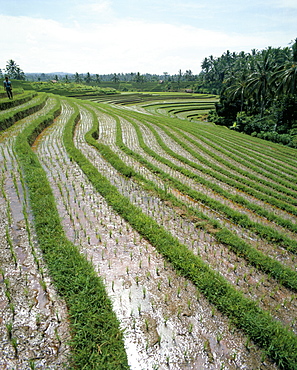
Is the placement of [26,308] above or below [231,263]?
above

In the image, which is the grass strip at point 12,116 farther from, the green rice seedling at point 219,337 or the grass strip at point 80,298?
the green rice seedling at point 219,337

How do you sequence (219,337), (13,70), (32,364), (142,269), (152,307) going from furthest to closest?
(13,70), (142,269), (152,307), (219,337), (32,364)

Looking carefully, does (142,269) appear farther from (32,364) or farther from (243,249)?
(243,249)

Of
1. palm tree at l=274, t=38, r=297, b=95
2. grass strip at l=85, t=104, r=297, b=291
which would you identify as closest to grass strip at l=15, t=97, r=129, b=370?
grass strip at l=85, t=104, r=297, b=291

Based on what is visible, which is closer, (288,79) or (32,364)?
(32,364)

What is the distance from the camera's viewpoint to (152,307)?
427cm

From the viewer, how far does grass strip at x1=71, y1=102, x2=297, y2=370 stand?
364 cm

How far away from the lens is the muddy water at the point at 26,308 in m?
3.32

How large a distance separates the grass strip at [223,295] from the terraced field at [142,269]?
23mm

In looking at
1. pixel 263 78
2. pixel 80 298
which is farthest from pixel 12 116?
pixel 263 78

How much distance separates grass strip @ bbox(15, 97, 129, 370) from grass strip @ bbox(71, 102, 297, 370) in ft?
5.83

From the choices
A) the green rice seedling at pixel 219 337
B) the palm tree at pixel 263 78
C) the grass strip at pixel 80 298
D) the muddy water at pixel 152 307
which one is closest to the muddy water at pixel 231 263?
the muddy water at pixel 152 307

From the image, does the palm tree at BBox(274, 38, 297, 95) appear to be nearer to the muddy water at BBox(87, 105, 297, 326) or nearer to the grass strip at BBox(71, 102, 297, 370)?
the muddy water at BBox(87, 105, 297, 326)

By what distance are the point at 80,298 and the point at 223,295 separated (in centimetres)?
262
